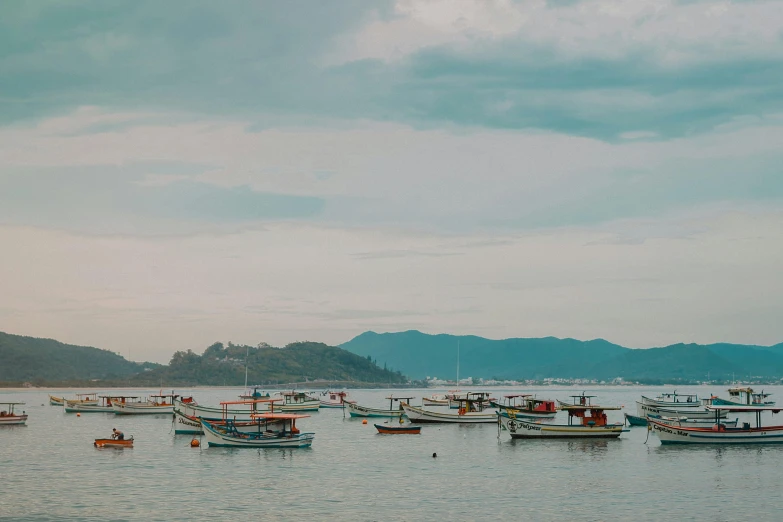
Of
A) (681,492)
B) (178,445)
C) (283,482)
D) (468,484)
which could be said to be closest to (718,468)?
(681,492)

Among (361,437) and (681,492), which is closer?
(681,492)

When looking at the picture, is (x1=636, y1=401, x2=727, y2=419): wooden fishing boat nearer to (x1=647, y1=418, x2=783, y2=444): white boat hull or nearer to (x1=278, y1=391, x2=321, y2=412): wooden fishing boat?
(x1=647, y1=418, x2=783, y2=444): white boat hull

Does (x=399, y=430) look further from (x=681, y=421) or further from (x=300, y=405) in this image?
(x=300, y=405)

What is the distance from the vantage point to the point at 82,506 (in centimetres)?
5147

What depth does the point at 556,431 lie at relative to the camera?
313 feet

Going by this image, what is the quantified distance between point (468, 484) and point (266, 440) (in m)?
26.9

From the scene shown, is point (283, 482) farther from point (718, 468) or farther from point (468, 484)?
point (718, 468)

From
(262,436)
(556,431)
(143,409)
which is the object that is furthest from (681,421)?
(143,409)

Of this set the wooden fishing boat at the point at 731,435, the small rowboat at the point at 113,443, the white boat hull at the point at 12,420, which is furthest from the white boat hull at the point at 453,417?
the white boat hull at the point at 12,420

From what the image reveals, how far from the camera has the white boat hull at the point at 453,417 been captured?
403 feet

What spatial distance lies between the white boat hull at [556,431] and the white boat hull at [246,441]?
24.7m

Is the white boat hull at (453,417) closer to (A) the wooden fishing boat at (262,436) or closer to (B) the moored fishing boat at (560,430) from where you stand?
(B) the moored fishing boat at (560,430)

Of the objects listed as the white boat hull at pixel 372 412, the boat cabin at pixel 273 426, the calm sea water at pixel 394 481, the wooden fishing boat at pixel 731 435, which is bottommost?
the calm sea water at pixel 394 481

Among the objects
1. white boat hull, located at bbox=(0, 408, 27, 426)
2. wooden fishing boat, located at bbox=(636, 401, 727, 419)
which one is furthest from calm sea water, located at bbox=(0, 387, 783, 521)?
wooden fishing boat, located at bbox=(636, 401, 727, 419)
